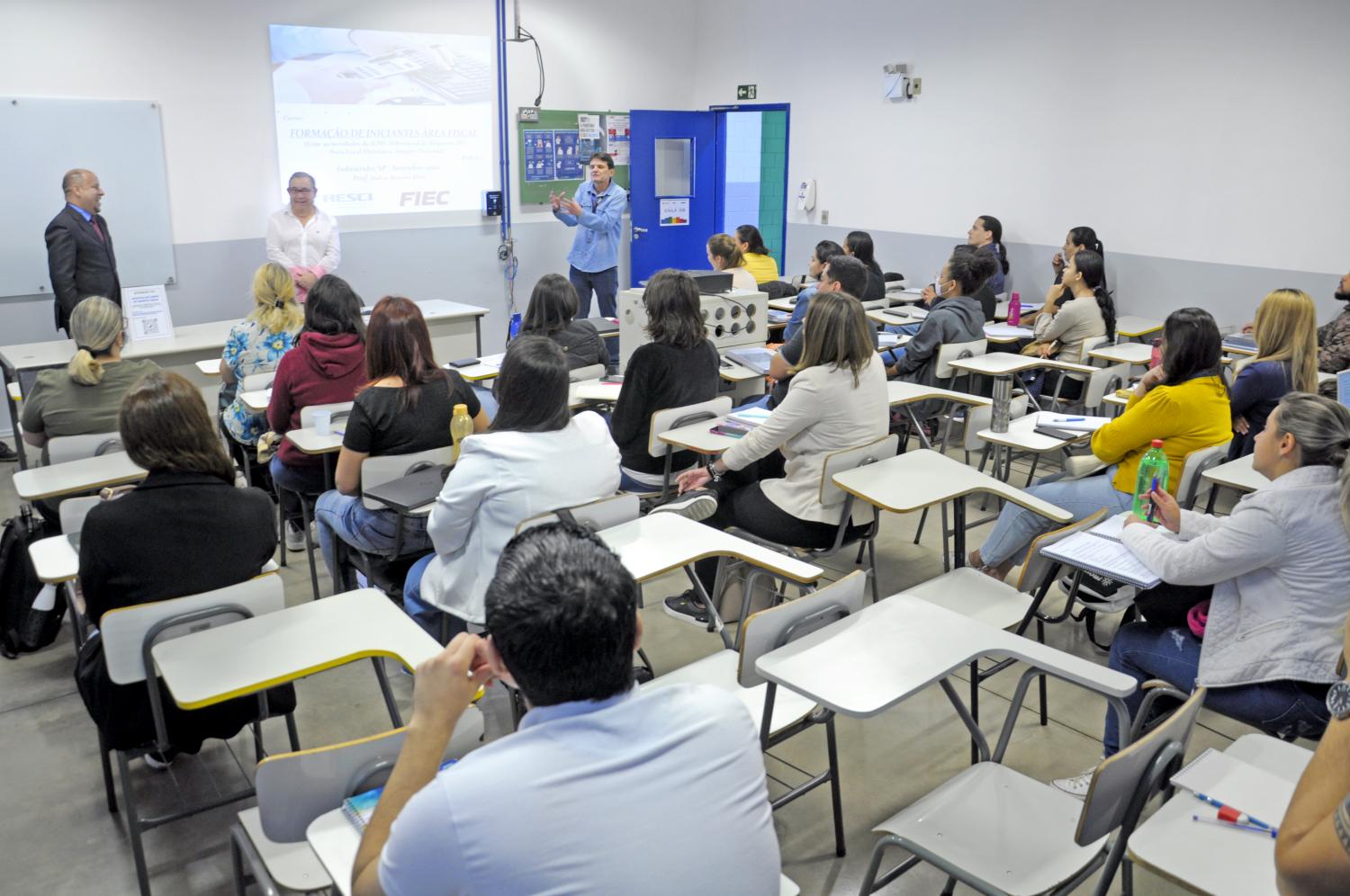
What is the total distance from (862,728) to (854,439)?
997mm

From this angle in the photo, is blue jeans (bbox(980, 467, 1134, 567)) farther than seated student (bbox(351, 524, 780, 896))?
Yes

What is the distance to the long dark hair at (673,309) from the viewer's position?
395 centimetres

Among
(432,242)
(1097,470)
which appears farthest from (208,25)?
(1097,470)

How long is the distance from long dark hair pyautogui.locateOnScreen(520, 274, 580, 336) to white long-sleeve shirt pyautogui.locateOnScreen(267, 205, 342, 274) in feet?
11.1

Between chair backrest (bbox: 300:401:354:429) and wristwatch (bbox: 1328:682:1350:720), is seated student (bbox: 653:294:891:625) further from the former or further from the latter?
wristwatch (bbox: 1328:682:1350:720)

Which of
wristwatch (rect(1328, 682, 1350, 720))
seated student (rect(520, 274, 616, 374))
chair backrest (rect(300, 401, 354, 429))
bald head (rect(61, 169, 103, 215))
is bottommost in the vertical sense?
chair backrest (rect(300, 401, 354, 429))

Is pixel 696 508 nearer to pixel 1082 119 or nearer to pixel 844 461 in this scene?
pixel 844 461

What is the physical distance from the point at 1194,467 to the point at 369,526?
2.85m

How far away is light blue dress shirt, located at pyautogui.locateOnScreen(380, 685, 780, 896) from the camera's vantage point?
3.77 ft

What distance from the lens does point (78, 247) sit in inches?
234

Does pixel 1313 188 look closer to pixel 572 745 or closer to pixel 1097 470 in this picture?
pixel 1097 470

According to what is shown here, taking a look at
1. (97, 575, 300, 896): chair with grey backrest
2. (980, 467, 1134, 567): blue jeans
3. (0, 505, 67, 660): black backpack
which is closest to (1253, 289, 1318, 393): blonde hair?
(980, 467, 1134, 567): blue jeans

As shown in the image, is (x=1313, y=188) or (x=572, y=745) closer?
(x=572, y=745)

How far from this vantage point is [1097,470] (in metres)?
4.12
